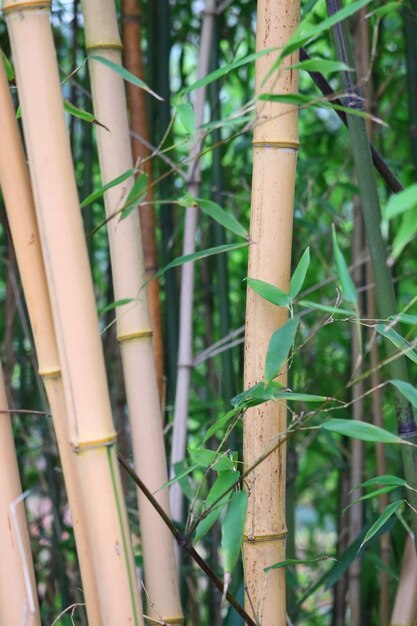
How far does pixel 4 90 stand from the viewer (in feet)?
1.75

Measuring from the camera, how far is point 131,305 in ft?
2.03

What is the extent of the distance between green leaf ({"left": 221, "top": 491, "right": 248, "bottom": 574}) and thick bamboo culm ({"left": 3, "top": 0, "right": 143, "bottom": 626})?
7 cm

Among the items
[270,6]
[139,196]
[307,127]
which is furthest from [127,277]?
[307,127]

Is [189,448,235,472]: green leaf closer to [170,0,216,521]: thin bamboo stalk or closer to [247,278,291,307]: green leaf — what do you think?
[247,278,291,307]: green leaf

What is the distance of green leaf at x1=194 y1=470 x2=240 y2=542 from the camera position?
54 centimetres

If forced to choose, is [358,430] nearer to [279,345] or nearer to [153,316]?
[279,345]

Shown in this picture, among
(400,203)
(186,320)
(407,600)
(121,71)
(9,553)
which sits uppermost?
(121,71)

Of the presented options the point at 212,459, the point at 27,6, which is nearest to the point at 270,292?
the point at 212,459

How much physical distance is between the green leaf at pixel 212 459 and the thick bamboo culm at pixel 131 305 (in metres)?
0.05

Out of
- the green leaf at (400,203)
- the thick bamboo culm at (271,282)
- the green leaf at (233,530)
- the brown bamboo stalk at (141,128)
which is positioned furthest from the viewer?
the brown bamboo stalk at (141,128)

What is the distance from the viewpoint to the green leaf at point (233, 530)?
18.9 inches

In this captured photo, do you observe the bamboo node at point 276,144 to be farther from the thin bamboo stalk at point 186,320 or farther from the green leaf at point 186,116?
the thin bamboo stalk at point 186,320

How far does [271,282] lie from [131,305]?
0.11 meters

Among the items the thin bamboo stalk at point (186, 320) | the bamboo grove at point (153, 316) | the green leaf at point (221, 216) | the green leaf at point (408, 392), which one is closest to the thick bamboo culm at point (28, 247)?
the bamboo grove at point (153, 316)
